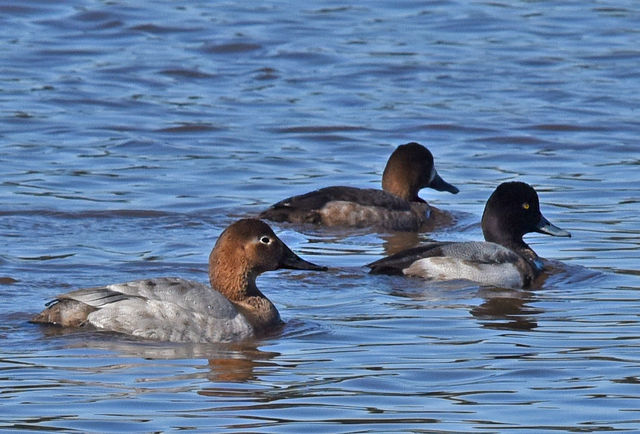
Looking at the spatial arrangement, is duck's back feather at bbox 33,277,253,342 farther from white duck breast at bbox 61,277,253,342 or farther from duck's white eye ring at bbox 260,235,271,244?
duck's white eye ring at bbox 260,235,271,244

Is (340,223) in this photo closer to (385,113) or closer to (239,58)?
(385,113)

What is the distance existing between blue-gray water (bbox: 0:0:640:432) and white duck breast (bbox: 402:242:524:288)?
150 mm

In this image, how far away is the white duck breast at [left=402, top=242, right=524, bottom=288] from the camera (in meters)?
11.9

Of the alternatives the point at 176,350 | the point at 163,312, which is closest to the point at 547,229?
the point at 163,312

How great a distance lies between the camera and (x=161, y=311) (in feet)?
31.4

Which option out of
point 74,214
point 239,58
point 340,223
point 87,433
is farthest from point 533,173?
point 87,433

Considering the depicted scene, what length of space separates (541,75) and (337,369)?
1416cm

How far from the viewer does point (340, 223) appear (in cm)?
1449

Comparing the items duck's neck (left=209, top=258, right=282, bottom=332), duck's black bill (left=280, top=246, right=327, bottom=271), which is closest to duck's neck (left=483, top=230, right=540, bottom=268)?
duck's black bill (left=280, top=246, right=327, bottom=271)

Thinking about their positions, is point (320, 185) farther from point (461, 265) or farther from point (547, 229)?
point (461, 265)

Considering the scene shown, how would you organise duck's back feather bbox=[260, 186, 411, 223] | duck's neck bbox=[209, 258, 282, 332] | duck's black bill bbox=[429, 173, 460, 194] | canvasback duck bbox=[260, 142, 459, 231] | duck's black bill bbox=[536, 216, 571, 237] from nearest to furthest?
duck's neck bbox=[209, 258, 282, 332], duck's black bill bbox=[536, 216, 571, 237], duck's back feather bbox=[260, 186, 411, 223], canvasback duck bbox=[260, 142, 459, 231], duck's black bill bbox=[429, 173, 460, 194]

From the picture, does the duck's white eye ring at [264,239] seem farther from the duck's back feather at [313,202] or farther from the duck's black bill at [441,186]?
the duck's black bill at [441,186]

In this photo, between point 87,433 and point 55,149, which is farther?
point 55,149

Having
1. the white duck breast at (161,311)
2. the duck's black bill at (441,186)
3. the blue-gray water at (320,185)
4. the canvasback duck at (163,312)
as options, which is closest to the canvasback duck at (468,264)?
the blue-gray water at (320,185)
